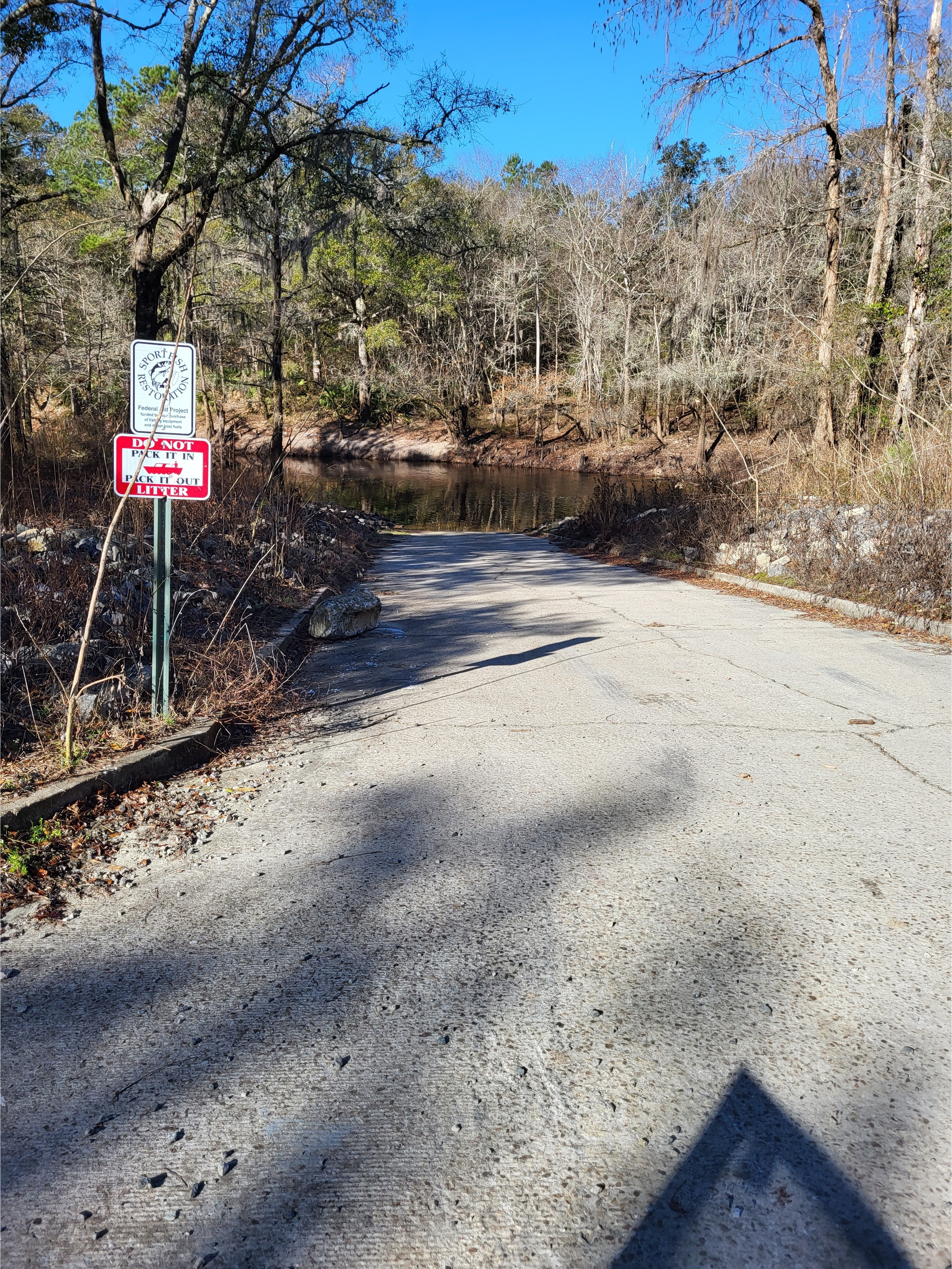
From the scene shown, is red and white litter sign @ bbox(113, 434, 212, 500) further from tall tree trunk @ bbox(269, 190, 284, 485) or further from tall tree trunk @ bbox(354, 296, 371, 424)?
tall tree trunk @ bbox(354, 296, 371, 424)

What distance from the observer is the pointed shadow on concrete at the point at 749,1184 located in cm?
180

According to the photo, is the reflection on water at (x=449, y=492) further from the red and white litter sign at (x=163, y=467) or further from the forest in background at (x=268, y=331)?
the red and white litter sign at (x=163, y=467)

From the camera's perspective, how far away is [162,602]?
4.77 m

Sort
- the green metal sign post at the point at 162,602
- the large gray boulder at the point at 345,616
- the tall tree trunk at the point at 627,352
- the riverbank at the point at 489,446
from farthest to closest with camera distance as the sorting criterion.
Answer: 1. the tall tree trunk at the point at 627,352
2. the riverbank at the point at 489,446
3. the large gray boulder at the point at 345,616
4. the green metal sign post at the point at 162,602

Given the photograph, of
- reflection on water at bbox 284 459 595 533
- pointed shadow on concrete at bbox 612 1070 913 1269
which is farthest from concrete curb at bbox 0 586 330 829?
reflection on water at bbox 284 459 595 533

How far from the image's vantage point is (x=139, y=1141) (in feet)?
6.82

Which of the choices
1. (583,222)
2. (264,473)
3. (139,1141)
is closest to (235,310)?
(264,473)

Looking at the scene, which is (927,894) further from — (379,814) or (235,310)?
(235,310)

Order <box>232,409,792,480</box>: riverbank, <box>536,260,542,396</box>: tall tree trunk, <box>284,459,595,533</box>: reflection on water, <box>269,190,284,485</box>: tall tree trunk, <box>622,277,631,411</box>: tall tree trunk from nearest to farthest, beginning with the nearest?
<box>269,190,284,485</box>: tall tree trunk
<box>284,459,595,533</box>: reflection on water
<box>232,409,792,480</box>: riverbank
<box>622,277,631,411</box>: tall tree trunk
<box>536,260,542,396</box>: tall tree trunk

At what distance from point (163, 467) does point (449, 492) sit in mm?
32698

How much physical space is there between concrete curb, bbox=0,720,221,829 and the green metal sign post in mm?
287

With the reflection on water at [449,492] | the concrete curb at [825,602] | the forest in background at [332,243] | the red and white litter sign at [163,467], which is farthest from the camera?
the reflection on water at [449,492]

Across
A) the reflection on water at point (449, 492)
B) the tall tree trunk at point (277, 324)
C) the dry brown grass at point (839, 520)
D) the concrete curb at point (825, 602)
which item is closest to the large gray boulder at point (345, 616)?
the concrete curb at point (825, 602)

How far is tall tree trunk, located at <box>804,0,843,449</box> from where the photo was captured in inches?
669
